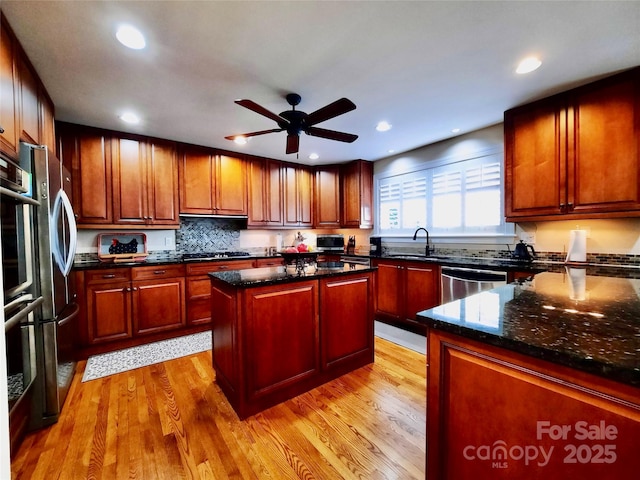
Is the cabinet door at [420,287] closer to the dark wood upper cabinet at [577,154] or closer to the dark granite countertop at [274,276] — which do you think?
the dark wood upper cabinet at [577,154]

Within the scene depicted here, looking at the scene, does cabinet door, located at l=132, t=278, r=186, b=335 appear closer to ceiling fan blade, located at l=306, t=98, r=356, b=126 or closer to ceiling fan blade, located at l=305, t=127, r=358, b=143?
ceiling fan blade, located at l=305, t=127, r=358, b=143

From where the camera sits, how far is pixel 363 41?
5.80 feet

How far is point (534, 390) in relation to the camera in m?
0.75

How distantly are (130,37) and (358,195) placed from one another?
349 cm

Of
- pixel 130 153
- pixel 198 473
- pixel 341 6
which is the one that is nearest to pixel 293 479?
pixel 198 473

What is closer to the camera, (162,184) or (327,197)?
→ (162,184)

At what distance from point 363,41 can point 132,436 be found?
9.35 ft

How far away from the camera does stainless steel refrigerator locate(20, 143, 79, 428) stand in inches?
69.2

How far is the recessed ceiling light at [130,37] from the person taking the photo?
1.64 metres

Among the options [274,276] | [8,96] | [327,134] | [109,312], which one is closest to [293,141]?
[327,134]

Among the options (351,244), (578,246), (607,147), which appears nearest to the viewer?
(607,147)

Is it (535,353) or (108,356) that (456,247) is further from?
(108,356)

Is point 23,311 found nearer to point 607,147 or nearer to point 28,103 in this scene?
point 28,103

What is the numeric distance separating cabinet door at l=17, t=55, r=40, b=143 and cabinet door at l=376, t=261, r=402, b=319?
11.6ft
